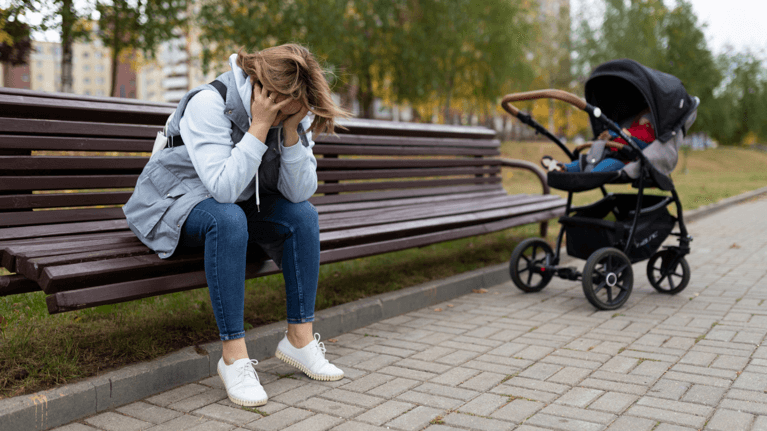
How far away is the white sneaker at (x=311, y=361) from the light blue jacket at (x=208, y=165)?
0.75m

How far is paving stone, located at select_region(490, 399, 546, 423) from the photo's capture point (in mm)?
2658

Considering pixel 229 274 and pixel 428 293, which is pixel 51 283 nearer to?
pixel 229 274

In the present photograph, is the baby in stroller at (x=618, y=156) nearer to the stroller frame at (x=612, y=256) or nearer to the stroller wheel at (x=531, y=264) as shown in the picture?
the stroller frame at (x=612, y=256)

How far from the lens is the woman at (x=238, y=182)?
111 inches

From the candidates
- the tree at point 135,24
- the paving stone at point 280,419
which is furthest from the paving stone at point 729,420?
the tree at point 135,24

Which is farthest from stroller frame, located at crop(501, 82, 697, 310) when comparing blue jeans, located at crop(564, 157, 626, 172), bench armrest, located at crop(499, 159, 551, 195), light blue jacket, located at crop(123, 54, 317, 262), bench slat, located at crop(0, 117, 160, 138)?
bench slat, located at crop(0, 117, 160, 138)

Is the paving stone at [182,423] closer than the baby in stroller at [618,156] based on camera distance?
Yes

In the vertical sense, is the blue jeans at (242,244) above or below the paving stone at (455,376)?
above

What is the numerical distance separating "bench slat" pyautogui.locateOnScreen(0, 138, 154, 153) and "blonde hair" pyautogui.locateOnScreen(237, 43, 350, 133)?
0.98 meters

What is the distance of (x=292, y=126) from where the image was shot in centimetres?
298

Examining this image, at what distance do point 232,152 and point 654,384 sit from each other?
2154 millimetres

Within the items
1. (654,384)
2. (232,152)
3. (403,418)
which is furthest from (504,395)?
(232,152)

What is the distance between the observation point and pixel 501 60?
30.1 meters

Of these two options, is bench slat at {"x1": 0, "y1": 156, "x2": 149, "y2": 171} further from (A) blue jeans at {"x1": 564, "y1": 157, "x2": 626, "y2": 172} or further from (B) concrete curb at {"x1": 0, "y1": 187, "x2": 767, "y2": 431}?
(A) blue jeans at {"x1": 564, "y1": 157, "x2": 626, "y2": 172}
